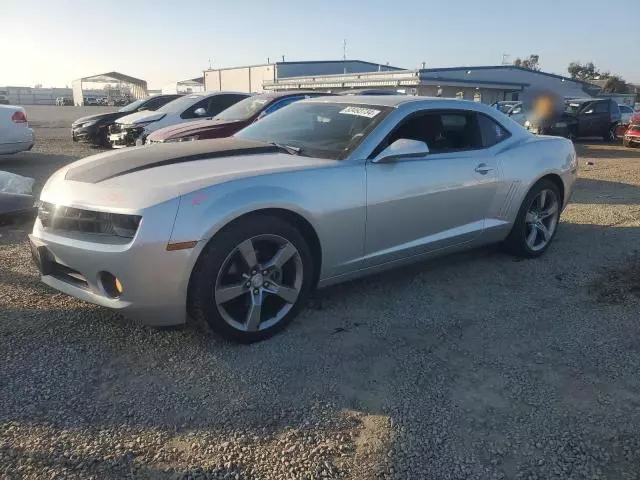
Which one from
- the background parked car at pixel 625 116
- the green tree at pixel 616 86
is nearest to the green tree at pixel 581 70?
the green tree at pixel 616 86

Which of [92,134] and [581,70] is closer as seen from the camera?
[92,134]

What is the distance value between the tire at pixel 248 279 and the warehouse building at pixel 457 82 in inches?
959

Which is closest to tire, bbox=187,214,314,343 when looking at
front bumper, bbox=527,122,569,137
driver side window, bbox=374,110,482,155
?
driver side window, bbox=374,110,482,155

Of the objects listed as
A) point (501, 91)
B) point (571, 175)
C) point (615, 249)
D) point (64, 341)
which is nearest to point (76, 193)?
point (64, 341)

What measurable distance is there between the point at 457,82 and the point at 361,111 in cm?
3038

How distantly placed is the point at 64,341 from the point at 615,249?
4.93 m

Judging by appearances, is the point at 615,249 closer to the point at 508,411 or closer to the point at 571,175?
the point at 571,175

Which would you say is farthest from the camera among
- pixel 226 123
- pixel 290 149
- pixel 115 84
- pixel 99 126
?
pixel 115 84

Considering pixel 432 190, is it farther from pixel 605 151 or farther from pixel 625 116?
pixel 625 116

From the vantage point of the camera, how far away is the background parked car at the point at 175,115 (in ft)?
38.5

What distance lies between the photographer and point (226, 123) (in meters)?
8.53

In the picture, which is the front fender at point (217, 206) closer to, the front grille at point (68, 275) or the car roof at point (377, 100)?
the front grille at point (68, 275)

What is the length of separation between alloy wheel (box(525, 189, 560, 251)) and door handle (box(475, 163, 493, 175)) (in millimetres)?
767

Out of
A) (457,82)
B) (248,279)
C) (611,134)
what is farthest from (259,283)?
(457,82)
